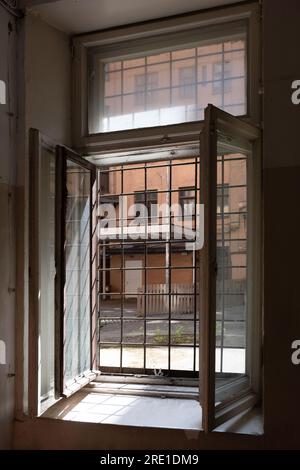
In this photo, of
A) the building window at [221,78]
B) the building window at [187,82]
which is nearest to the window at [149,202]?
the building window at [187,82]

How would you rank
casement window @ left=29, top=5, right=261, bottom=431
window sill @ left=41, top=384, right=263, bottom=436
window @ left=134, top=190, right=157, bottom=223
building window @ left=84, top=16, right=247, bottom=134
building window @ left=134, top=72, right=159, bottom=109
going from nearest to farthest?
window sill @ left=41, top=384, right=263, bottom=436 → casement window @ left=29, top=5, right=261, bottom=431 → building window @ left=84, top=16, right=247, bottom=134 → building window @ left=134, top=72, right=159, bottom=109 → window @ left=134, top=190, right=157, bottom=223

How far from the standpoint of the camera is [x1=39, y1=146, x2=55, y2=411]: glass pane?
10.0 ft

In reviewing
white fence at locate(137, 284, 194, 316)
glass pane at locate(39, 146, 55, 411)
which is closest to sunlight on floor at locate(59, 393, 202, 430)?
glass pane at locate(39, 146, 55, 411)

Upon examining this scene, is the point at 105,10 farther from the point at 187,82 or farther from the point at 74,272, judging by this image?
the point at 74,272

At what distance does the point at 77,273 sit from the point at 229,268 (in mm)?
1129

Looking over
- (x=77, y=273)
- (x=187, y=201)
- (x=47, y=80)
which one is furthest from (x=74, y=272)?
(x=47, y=80)

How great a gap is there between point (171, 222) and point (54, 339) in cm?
124

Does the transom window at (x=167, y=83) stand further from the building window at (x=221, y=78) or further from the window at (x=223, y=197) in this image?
the window at (x=223, y=197)

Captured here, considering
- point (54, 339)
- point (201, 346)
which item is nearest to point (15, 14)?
point (54, 339)

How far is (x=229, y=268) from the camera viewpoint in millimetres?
2943

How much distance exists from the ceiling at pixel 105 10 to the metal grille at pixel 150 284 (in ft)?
3.45

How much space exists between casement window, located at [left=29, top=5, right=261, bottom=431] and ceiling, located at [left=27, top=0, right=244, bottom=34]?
91 mm

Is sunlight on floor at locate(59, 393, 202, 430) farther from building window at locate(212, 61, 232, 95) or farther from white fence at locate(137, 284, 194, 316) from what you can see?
building window at locate(212, 61, 232, 95)

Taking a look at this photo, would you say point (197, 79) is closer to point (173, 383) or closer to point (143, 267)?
point (143, 267)
